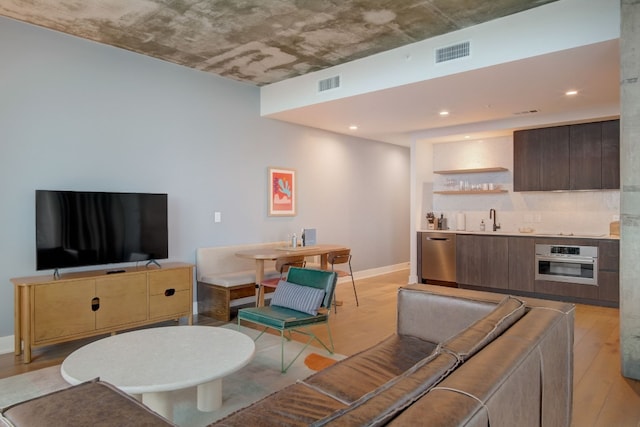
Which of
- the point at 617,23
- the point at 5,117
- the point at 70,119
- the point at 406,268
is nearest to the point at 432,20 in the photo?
the point at 617,23

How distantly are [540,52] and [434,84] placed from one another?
41.7 inches

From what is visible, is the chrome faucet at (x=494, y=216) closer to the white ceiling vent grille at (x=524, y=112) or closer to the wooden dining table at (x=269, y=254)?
the white ceiling vent grille at (x=524, y=112)

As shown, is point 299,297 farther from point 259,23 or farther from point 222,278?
point 259,23

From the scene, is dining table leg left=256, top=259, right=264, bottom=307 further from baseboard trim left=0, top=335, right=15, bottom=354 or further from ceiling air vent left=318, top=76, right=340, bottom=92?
baseboard trim left=0, top=335, right=15, bottom=354

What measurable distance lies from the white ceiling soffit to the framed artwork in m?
0.81

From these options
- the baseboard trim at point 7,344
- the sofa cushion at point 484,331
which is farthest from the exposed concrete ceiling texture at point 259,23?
the baseboard trim at point 7,344

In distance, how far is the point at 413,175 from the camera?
7.22 metres

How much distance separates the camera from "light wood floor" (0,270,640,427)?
2688 mm

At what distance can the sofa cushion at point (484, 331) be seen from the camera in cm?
153

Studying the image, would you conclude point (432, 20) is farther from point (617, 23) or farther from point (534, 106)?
point (534, 106)

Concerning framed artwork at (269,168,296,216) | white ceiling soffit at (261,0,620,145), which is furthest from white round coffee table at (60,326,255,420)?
framed artwork at (269,168,296,216)

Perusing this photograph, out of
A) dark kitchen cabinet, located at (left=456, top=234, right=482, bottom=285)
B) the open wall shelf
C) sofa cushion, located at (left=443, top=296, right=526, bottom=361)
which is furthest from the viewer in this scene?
the open wall shelf

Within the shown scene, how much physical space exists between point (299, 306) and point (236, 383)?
0.79 m

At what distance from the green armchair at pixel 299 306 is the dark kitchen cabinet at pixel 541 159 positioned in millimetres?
4135
